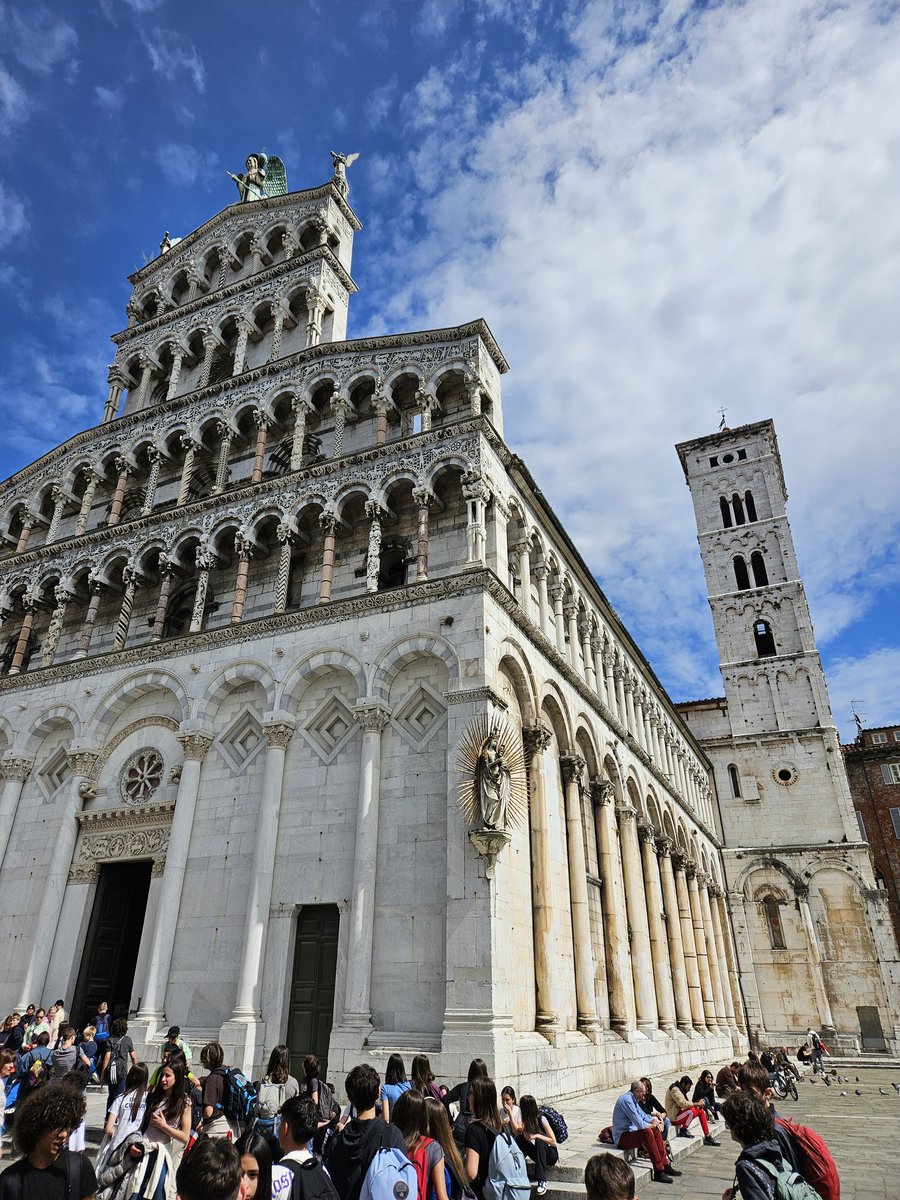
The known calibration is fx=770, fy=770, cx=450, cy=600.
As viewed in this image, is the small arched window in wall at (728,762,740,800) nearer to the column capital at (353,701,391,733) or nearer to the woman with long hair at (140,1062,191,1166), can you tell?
the column capital at (353,701,391,733)

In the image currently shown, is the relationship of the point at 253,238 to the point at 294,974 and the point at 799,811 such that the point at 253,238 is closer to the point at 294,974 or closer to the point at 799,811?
the point at 294,974

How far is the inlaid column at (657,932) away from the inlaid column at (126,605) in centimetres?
1695

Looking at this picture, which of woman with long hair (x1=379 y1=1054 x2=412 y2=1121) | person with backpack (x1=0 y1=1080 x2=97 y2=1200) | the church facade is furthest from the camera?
the church facade

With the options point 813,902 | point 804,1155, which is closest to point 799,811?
point 813,902

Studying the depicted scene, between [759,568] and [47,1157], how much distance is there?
4838cm

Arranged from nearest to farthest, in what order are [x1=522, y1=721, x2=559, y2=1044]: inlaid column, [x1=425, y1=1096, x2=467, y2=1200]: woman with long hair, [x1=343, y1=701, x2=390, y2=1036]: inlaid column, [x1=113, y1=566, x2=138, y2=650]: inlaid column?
[x1=425, y1=1096, x2=467, y2=1200]: woman with long hair
[x1=343, y1=701, x2=390, y2=1036]: inlaid column
[x1=522, y1=721, x2=559, y2=1044]: inlaid column
[x1=113, y1=566, x2=138, y2=650]: inlaid column

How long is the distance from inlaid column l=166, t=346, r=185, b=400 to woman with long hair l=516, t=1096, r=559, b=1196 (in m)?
22.7

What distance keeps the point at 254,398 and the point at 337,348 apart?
288 centimetres

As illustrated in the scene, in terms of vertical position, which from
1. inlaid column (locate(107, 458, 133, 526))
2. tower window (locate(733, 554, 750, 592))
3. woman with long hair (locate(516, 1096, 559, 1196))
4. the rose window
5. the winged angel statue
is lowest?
woman with long hair (locate(516, 1096, 559, 1196))

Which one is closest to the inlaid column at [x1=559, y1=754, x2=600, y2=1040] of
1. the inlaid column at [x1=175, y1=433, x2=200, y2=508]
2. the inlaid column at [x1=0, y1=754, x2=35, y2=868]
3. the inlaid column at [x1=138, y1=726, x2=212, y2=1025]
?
the inlaid column at [x1=138, y1=726, x2=212, y2=1025]

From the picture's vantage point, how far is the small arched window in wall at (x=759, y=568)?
4666cm

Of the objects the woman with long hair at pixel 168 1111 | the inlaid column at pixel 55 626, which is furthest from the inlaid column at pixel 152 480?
the woman with long hair at pixel 168 1111

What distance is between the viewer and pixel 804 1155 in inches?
183

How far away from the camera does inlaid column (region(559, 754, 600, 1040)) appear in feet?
55.4
